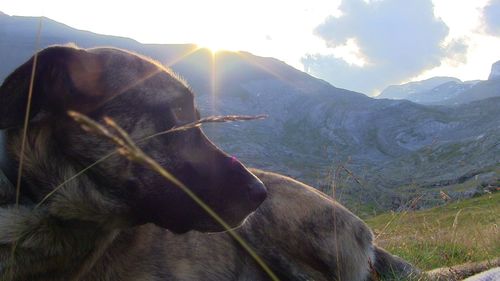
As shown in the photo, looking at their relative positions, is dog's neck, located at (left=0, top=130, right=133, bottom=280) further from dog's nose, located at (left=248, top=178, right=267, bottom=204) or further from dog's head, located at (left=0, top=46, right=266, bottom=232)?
dog's nose, located at (left=248, top=178, right=267, bottom=204)

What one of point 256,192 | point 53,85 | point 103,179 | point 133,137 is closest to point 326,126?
point 256,192

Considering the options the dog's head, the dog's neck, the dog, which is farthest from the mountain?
the dog's neck

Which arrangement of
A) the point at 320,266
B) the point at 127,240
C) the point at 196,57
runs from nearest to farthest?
the point at 127,240
the point at 320,266
the point at 196,57

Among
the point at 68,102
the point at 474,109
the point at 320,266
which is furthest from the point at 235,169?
the point at 474,109

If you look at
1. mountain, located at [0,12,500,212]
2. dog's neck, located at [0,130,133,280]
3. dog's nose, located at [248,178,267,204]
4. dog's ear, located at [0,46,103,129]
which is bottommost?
mountain, located at [0,12,500,212]

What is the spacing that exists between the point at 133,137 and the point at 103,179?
0.39 m

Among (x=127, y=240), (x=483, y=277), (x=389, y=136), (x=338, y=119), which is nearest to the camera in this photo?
(x=483, y=277)

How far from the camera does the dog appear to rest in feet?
12.0

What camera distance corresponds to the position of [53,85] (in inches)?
150

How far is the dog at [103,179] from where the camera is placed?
3.65 meters

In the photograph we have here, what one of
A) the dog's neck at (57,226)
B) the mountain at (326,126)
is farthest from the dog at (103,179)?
the mountain at (326,126)

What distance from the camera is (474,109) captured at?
17312 centimetres

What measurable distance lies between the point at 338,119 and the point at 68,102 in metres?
178

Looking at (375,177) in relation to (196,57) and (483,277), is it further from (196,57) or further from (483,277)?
(483,277)
